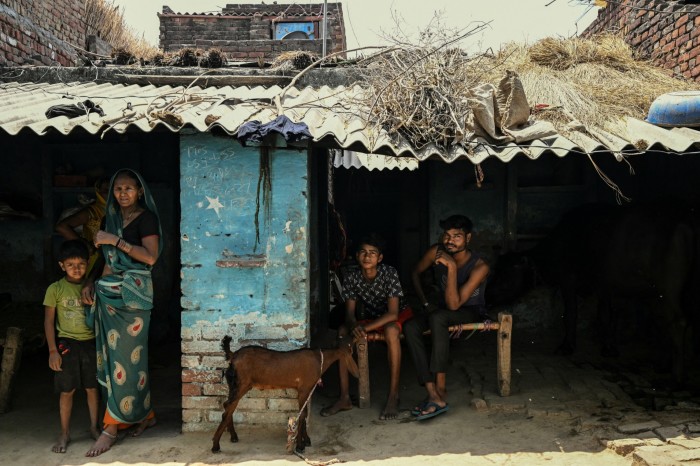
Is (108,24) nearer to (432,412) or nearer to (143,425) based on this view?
(143,425)

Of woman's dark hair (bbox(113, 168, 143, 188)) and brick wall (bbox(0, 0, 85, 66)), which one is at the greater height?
brick wall (bbox(0, 0, 85, 66))

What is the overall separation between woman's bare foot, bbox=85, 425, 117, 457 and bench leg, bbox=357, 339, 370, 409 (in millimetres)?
1948

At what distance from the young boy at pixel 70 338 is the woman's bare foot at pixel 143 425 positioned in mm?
269

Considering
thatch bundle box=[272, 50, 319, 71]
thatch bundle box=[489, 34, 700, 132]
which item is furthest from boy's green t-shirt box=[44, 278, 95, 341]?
thatch bundle box=[272, 50, 319, 71]

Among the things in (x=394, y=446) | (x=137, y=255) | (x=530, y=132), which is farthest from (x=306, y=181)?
(x=394, y=446)

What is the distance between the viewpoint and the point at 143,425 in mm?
4625

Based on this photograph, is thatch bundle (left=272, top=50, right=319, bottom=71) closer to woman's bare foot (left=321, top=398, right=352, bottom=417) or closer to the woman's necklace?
the woman's necklace

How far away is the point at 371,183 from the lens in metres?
9.14

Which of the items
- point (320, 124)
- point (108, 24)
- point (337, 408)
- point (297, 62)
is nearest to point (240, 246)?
point (320, 124)

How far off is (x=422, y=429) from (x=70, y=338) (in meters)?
2.72

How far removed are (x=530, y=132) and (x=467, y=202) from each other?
9.22ft

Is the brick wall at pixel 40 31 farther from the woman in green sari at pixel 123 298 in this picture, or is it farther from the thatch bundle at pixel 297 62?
the woman in green sari at pixel 123 298

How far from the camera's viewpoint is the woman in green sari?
432 cm

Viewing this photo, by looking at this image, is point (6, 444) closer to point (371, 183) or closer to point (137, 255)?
point (137, 255)
